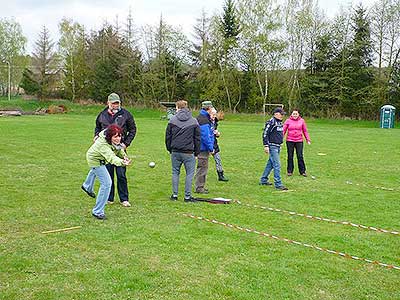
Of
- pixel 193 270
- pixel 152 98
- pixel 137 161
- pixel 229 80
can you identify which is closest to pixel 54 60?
pixel 152 98

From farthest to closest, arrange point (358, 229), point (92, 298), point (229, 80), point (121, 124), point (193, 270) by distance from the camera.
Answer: point (229, 80) < point (121, 124) < point (358, 229) < point (193, 270) < point (92, 298)

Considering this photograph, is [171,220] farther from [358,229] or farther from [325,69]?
[325,69]

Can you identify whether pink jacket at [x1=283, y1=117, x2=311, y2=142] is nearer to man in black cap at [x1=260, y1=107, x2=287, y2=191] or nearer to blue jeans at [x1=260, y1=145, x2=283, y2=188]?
man in black cap at [x1=260, y1=107, x2=287, y2=191]

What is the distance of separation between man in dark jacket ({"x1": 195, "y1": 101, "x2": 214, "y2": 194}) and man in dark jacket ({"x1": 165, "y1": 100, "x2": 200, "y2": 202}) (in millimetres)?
859

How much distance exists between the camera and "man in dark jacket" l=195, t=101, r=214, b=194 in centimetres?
986

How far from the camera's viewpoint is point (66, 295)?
4.55m

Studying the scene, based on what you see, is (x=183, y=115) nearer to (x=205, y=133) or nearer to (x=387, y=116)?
(x=205, y=133)

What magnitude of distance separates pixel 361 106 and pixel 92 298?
42.6 metres

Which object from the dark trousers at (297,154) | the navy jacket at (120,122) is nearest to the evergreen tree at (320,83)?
the dark trousers at (297,154)

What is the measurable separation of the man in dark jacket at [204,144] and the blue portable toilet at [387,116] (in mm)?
32016

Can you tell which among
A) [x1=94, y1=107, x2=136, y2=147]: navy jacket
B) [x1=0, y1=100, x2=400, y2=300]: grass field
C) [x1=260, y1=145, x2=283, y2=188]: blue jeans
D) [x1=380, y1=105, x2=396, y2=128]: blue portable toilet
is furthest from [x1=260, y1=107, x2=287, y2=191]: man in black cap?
[x1=380, y1=105, x2=396, y2=128]: blue portable toilet

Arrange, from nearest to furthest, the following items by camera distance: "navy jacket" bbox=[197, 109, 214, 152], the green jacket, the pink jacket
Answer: the green jacket < "navy jacket" bbox=[197, 109, 214, 152] < the pink jacket

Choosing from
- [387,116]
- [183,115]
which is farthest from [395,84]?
[183,115]

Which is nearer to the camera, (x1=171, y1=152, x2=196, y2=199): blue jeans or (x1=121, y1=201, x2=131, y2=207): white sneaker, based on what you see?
(x1=121, y1=201, x2=131, y2=207): white sneaker
